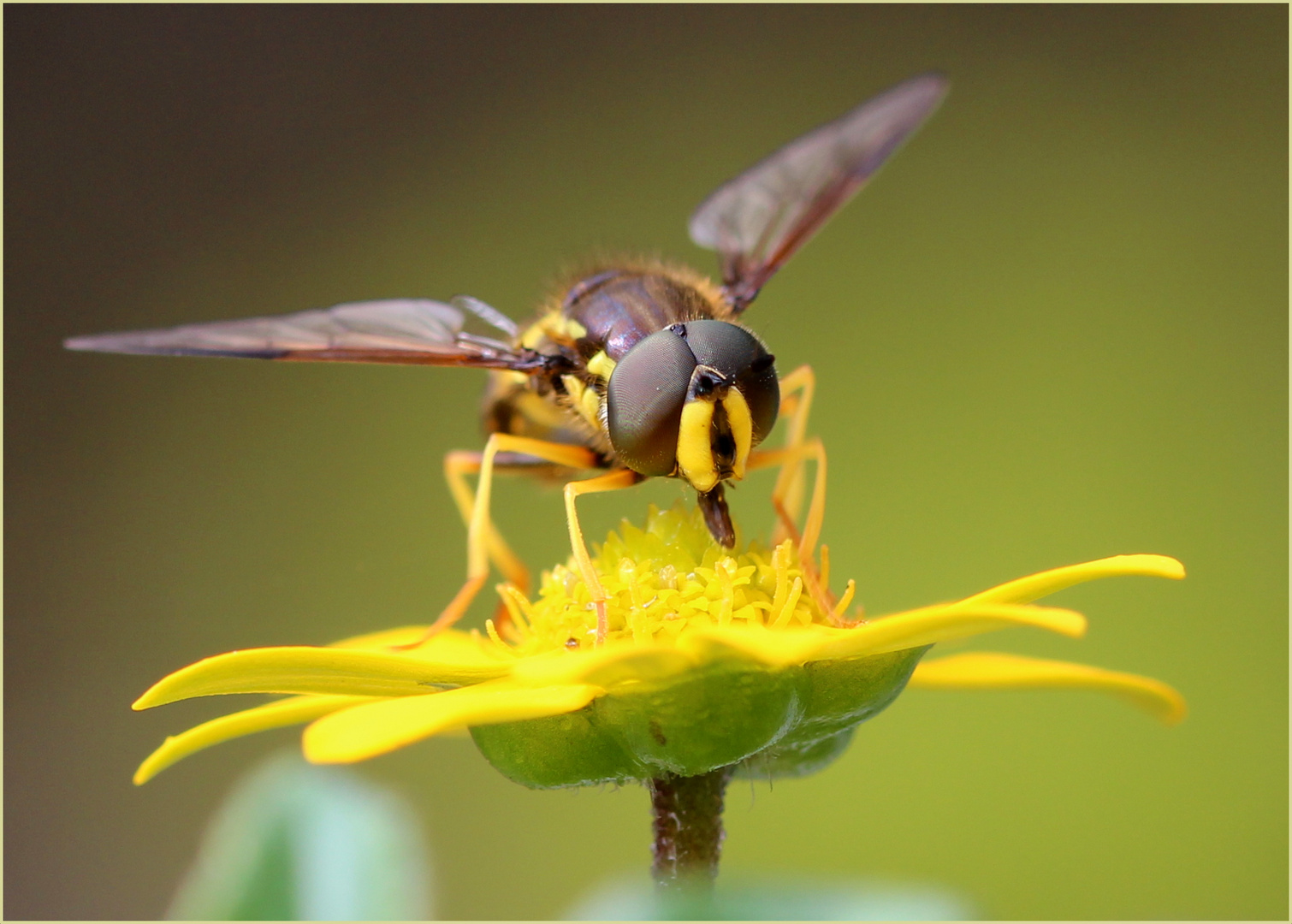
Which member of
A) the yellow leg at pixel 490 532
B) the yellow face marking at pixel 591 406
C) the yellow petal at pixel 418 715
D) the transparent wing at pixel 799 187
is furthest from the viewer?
the transparent wing at pixel 799 187

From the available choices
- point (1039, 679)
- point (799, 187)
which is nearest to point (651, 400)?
point (1039, 679)

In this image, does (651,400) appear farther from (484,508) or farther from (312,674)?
(312,674)

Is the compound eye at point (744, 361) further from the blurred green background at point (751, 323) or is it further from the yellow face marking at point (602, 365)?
the blurred green background at point (751, 323)

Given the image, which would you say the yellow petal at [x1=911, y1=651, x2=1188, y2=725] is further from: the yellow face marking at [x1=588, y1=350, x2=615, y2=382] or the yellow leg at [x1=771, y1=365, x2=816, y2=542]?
the yellow face marking at [x1=588, y1=350, x2=615, y2=382]

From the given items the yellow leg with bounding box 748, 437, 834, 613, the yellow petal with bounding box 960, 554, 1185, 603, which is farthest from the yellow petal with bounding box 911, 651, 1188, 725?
the yellow petal with bounding box 960, 554, 1185, 603

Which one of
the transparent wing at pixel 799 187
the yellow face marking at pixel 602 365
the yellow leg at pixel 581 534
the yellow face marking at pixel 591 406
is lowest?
the yellow leg at pixel 581 534

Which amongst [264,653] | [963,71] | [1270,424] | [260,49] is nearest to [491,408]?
[264,653]

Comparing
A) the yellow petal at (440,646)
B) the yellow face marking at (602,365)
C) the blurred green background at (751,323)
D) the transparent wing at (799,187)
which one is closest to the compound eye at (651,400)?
the yellow face marking at (602,365)
